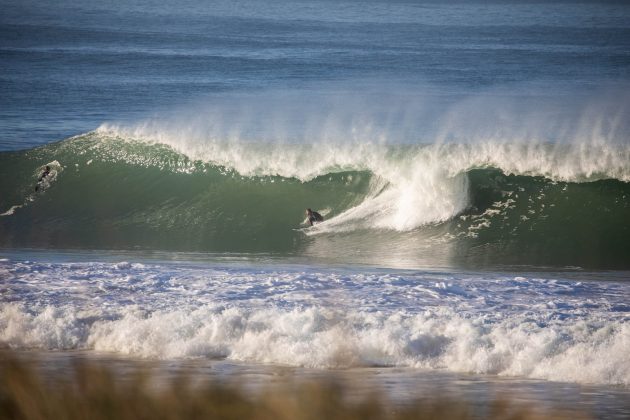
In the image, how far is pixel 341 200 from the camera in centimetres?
1844

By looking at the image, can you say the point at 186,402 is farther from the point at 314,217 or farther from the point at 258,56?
the point at 258,56

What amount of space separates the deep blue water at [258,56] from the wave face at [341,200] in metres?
8.45

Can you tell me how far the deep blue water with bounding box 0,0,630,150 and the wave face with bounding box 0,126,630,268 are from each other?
333 inches

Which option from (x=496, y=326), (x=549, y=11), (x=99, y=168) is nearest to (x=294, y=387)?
(x=496, y=326)

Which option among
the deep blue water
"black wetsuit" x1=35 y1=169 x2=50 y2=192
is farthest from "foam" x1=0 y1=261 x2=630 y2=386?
the deep blue water

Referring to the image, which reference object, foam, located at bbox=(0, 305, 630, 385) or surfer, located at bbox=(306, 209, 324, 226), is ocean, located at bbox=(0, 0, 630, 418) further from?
surfer, located at bbox=(306, 209, 324, 226)

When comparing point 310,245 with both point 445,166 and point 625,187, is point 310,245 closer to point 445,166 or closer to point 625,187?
point 445,166

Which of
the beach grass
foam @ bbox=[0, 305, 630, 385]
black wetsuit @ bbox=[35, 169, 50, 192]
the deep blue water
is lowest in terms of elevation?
foam @ bbox=[0, 305, 630, 385]

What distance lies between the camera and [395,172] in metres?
18.8

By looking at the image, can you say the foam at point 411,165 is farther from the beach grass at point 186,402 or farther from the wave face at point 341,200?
the beach grass at point 186,402

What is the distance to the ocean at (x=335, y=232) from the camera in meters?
8.86

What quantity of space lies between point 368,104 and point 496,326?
1102 inches

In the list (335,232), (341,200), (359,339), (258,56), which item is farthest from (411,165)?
(258,56)

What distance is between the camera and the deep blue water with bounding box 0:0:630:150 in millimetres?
41406
